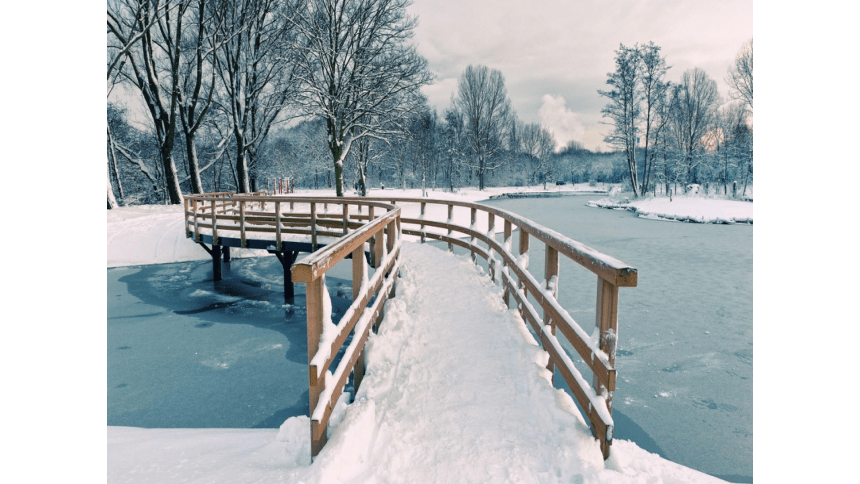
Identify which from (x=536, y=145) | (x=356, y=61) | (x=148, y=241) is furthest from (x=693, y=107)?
(x=148, y=241)

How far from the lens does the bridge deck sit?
235 centimetres

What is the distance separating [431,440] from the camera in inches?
103

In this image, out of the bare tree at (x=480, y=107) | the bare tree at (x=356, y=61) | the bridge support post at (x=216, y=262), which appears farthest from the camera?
the bare tree at (x=480, y=107)

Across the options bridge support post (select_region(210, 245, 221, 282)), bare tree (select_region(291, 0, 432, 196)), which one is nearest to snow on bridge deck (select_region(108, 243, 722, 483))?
bridge support post (select_region(210, 245, 221, 282))

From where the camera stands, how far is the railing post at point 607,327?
2340 mm

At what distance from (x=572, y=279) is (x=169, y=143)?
19906 mm

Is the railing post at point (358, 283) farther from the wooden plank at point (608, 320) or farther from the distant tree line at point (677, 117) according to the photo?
the distant tree line at point (677, 117)

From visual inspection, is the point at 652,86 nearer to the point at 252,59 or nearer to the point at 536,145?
the point at 252,59

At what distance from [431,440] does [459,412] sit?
36 cm

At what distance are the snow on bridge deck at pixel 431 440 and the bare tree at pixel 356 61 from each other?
17.0 meters

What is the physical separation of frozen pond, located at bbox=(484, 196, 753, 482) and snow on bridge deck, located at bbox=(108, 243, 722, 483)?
1752mm

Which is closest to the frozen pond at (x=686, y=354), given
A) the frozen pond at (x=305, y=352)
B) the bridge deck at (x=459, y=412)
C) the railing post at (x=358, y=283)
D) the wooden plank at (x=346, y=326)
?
the frozen pond at (x=305, y=352)

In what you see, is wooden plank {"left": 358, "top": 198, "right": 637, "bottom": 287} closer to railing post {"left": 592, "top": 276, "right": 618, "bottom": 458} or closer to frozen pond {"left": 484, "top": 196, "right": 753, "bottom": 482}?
railing post {"left": 592, "top": 276, "right": 618, "bottom": 458}

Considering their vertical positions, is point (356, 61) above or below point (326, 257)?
above
